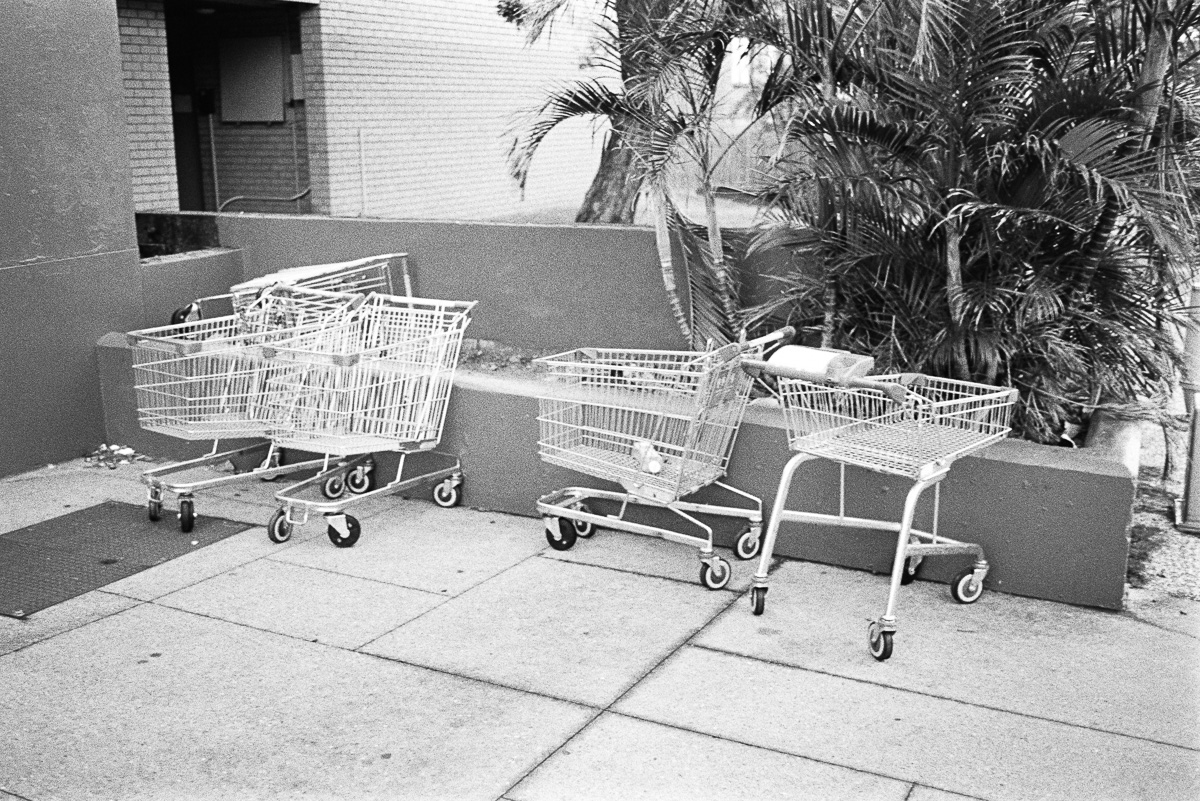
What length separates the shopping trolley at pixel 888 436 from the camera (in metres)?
4.93

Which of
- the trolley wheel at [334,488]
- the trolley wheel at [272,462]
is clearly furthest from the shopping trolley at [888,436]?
the trolley wheel at [272,462]

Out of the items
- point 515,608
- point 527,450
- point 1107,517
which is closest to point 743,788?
point 515,608

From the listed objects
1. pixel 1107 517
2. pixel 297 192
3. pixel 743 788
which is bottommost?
pixel 743 788

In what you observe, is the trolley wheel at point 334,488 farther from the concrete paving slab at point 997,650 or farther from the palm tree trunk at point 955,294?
the palm tree trunk at point 955,294

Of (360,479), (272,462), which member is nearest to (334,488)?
(360,479)

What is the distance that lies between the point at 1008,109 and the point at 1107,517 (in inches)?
75.2

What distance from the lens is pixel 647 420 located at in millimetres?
6227

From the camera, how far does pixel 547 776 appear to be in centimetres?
409

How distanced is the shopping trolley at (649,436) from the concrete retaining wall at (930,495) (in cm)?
20

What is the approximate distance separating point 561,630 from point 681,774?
1.29 m

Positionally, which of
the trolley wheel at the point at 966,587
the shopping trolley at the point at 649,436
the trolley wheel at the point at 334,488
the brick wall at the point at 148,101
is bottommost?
the trolley wheel at the point at 966,587

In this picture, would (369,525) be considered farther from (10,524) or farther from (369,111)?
(369,111)

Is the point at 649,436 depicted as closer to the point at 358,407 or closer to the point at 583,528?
the point at 583,528

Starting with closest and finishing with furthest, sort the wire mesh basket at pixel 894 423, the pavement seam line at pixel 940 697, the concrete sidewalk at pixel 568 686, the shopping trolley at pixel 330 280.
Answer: the concrete sidewalk at pixel 568 686
the pavement seam line at pixel 940 697
the wire mesh basket at pixel 894 423
the shopping trolley at pixel 330 280
